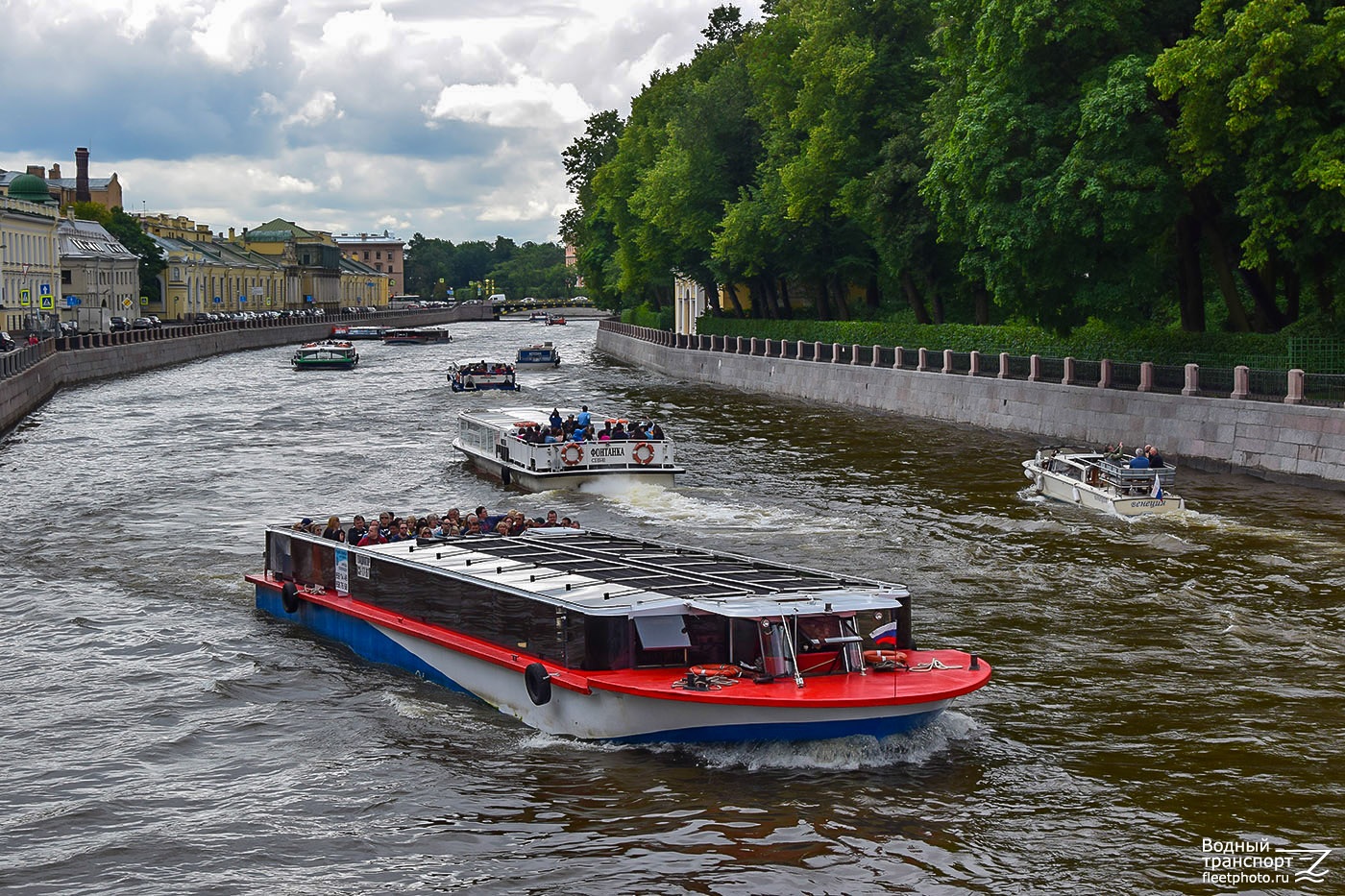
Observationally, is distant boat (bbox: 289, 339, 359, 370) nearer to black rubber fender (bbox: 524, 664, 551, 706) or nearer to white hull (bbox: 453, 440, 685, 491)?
white hull (bbox: 453, 440, 685, 491)

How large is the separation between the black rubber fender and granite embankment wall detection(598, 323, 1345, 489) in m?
23.7

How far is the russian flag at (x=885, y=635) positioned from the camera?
17922mm

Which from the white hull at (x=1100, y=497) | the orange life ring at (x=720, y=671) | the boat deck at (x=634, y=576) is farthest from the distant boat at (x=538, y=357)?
the orange life ring at (x=720, y=671)

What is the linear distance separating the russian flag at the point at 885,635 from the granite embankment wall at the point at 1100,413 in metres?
21.1

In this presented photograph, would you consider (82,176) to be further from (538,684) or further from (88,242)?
(538,684)

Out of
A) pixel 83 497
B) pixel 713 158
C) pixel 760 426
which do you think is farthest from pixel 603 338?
pixel 83 497

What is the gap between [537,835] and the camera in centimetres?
1586

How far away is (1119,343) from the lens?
48969 mm

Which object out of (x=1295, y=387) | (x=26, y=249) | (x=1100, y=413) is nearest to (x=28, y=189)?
(x=26, y=249)

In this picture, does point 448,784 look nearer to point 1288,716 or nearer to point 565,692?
point 565,692

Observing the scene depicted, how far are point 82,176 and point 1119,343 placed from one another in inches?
6156

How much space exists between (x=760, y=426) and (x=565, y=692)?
127 ft

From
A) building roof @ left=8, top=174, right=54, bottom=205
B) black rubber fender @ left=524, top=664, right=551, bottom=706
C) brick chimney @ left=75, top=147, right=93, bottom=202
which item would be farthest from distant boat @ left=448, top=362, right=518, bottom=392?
brick chimney @ left=75, top=147, right=93, bottom=202

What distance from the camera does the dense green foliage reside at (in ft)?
128
